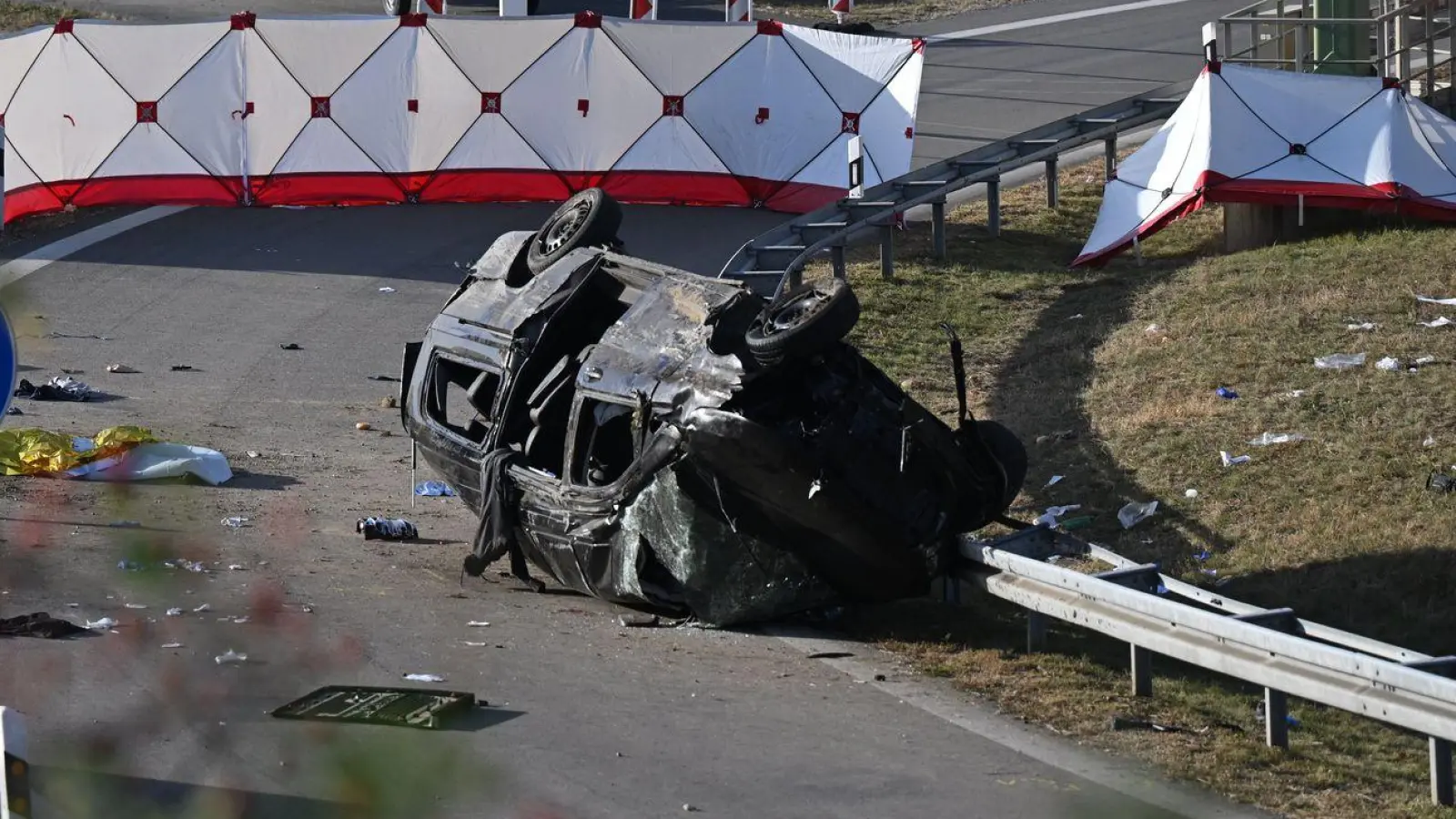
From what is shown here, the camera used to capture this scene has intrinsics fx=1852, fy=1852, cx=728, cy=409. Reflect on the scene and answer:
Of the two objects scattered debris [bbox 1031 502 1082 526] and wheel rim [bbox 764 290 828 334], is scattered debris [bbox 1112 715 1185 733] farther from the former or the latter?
scattered debris [bbox 1031 502 1082 526]

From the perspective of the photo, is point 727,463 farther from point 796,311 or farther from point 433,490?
point 433,490

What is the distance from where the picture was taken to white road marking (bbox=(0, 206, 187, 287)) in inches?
777

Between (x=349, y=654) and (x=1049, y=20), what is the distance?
81.9 ft

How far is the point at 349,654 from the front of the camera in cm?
891

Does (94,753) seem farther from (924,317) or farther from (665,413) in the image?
(924,317)

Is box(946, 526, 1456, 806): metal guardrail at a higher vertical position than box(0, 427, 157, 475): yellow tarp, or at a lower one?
lower

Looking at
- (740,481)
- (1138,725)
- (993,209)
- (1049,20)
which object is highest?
(1049,20)

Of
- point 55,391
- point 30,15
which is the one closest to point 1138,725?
point 55,391

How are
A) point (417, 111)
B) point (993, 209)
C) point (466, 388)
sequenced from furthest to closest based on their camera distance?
point (417, 111), point (993, 209), point (466, 388)

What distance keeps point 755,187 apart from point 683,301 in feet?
40.1

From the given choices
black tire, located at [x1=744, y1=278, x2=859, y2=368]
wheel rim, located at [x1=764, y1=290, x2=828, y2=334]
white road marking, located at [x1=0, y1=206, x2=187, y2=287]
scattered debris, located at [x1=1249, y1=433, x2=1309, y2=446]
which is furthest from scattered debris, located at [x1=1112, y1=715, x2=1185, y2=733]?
white road marking, located at [x1=0, y1=206, x2=187, y2=287]

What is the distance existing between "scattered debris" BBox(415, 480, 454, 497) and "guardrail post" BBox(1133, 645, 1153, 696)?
5.89 metres

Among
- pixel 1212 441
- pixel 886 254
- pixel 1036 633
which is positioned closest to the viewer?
pixel 1036 633

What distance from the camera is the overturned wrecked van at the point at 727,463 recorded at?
8867mm
